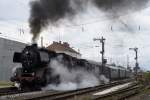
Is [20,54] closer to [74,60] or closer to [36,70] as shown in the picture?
[36,70]

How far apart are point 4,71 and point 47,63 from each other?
98.7 feet

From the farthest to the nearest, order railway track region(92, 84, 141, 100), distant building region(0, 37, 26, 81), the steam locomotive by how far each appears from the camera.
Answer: distant building region(0, 37, 26, 81) < the steam locomotive < railway track region(92, 84, 141, 100)

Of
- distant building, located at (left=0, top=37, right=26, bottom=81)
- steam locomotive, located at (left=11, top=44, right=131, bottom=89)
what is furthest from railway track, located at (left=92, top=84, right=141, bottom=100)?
distant building, located at (left=0, top=37, right=26, bottom=81)

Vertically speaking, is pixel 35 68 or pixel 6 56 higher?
pixel 6 56

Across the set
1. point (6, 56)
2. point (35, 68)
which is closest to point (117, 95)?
point (35, 68)

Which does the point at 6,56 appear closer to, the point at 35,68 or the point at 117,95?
the point at 35,68

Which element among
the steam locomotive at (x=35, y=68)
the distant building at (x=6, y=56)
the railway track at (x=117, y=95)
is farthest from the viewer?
the distant building at (x=6, y=56)

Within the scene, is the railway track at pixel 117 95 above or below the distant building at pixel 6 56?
below

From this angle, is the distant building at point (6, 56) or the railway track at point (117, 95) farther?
the distant building at point (6, 56)

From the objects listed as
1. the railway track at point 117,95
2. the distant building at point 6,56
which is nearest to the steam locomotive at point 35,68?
the railway track at point 117,95

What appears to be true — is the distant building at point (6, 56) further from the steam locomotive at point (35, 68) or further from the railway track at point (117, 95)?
the railway track at point (117, 95)

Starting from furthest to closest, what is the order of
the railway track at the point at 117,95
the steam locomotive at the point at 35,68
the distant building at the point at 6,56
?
the distant building at the point at 6,56 → the steam locomotive at the point at 35,68 → the railway track at the point at 117,95

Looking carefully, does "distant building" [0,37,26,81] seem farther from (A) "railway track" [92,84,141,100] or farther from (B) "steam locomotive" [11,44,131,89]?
(A) "railway track" [92,84,141,100]

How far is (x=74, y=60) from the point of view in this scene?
36625 millimetres
